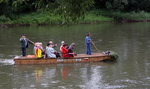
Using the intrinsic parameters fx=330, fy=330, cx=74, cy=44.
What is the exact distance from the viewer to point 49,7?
7098 mm

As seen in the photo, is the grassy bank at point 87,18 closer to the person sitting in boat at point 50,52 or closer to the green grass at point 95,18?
the green grass at point 95,18

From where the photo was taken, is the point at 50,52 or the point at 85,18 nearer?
the point at 50,52

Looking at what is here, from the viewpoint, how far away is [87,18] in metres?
53.9

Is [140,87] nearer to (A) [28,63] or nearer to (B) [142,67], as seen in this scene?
(B) [142,67]

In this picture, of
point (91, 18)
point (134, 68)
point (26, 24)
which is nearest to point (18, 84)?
point (134, 68)

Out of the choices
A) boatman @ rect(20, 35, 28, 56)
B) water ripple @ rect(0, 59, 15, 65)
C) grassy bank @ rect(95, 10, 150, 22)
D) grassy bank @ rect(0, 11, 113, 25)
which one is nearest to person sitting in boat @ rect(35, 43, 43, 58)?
boatman @ rect(20, 35, 28, 56)

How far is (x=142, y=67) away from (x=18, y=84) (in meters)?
6.80

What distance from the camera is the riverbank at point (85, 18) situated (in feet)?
162

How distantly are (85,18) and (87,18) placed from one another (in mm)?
634

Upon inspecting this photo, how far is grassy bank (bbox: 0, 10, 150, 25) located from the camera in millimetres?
49562

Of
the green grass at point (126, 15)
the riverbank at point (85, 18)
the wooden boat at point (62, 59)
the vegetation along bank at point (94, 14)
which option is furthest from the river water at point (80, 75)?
the green grass at point (126, 15)

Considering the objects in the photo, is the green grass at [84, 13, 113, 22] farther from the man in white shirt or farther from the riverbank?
the man in white shirt

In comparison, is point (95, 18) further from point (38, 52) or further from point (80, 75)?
point (80, 75)

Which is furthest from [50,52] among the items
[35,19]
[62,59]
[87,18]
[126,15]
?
[126,15]
